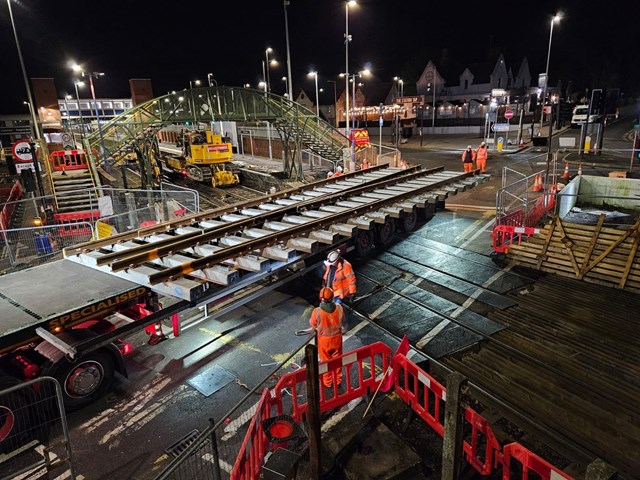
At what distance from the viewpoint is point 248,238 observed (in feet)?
28.8

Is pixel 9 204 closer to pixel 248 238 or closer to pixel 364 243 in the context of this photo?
pixel 248 238

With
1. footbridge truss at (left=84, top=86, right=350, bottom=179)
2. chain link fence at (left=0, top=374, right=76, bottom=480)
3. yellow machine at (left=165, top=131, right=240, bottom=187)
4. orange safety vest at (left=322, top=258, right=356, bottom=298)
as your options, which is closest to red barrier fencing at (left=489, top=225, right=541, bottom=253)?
orange safety vest at (left=322, top=258, right=356, bottom=298)

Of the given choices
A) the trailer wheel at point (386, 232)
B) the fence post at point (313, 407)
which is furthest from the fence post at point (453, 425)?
the trailer wheel at point (386, 232)

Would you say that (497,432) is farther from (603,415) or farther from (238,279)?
(238,279)

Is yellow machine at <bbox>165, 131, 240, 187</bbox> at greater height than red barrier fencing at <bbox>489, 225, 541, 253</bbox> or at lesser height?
greater

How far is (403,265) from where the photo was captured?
38.8 feet

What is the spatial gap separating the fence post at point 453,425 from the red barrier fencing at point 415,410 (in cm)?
65

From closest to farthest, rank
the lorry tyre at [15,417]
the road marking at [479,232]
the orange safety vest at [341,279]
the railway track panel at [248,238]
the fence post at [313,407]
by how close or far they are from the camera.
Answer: the fence post at [313,407], the lorry tyre at [15,417], the railway track panel at [248,238], the orange safety vest at [341,279], the road marking at [479,232]

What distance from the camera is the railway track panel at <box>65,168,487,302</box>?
7.07 meters

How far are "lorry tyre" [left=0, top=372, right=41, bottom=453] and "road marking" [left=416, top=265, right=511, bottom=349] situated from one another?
20.6ft

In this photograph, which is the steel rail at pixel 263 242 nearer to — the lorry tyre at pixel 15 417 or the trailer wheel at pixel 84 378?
the trailer wheel at pixel 84 378

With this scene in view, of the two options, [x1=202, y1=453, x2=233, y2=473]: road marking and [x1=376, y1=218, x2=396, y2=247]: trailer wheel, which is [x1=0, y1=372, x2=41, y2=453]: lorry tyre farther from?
[x1=376, y1=218, x2=396, y2=247]: trailer wheel

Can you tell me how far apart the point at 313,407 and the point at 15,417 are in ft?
14.5

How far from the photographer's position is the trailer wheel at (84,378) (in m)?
6.35
